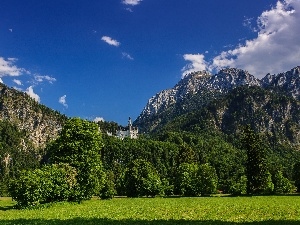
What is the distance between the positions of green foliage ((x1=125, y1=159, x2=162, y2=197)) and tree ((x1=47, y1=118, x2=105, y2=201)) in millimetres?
40506

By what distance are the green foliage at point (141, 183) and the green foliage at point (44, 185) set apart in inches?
1797

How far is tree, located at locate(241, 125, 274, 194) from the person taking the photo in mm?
100688

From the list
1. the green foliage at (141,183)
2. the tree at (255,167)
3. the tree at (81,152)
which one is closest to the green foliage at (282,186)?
the tree at (255,167)

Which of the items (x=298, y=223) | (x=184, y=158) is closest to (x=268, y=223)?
(x=298, y=223)

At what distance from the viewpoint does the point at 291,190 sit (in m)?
122

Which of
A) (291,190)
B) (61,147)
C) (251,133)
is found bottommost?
(291,190)

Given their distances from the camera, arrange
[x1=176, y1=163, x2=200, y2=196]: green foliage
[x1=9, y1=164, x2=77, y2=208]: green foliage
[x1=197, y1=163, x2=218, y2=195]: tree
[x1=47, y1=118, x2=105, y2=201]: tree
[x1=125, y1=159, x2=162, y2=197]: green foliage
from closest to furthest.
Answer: [x1=9, y1=164, x2=77, y2=208]: green foliage, [x1=47, y1=118, x2=105, y2=201]: tree, [x1=176, y1=163, x2=200, y2=196]: green foliage, [x1=197, y1=163, x2=218, y2=195]: tree, [x1=125, y1=159, x2=162, y2=197]: green foliage

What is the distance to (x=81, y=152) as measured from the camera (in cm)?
6488

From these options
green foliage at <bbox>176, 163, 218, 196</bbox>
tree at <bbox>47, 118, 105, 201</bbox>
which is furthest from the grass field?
green foliage at <bbox>176, 163, 218, 196</bbox>

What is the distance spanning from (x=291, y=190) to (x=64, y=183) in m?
89.7

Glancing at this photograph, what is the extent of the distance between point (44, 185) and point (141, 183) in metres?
54.0

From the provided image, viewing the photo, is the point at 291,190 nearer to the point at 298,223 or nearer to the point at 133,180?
the point at 133,180

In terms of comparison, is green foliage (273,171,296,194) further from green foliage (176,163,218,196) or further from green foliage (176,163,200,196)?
green foliage (176,163,200,196)

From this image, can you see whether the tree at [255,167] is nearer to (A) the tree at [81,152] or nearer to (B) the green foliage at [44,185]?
(A) the tree at [81,152]
